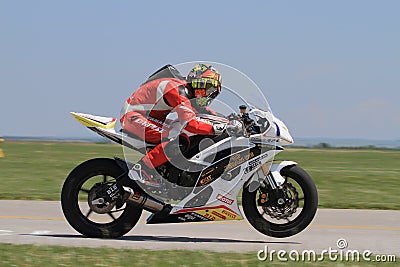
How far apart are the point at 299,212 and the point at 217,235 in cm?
101

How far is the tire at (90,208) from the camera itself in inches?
325

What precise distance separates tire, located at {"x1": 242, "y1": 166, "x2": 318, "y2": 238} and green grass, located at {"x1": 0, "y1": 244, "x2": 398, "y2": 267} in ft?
3.53

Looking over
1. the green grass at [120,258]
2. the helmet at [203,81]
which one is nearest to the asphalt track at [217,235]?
the green grass at [120,258]

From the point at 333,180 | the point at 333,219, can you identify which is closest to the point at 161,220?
the point at 333,219

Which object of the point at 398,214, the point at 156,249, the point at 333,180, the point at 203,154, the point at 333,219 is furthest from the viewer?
the point at 333,180

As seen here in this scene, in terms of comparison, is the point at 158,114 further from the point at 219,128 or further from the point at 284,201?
the point at 284,201

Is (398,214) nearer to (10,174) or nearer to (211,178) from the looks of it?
(211,178)

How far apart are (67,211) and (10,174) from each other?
1181cm

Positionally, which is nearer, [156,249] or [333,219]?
[156,249]

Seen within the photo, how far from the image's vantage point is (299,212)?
8.27 metres

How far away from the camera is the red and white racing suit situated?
7.79 metres

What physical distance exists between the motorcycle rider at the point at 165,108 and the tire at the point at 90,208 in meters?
0.34

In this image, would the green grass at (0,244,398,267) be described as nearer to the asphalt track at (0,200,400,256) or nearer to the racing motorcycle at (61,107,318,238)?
the asphalt track at (0,200,400,256)

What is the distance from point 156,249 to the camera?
7539 mm
